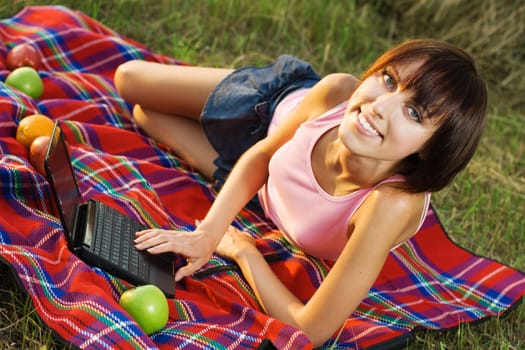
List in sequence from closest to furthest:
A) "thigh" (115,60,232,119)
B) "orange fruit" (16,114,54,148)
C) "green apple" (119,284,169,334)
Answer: "green apple" (119,284,169,334), "orange fruit" (16,114,54,148), "thigh" (115,60,232,119)

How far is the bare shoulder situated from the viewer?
2318 mm

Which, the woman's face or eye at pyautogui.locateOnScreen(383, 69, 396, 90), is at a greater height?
eye at pyautogui.locateOnScreen(383, 69, 396, 90)

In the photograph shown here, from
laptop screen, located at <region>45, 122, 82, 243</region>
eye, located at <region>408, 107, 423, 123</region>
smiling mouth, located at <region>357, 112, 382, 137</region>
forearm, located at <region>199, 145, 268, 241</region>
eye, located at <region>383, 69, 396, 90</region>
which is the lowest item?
forearm, located at <region>199, 145, 268, 241</region>

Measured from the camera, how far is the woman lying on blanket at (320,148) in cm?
219

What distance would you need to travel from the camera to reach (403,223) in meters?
2.35

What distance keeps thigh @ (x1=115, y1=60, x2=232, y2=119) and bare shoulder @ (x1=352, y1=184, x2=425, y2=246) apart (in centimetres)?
106

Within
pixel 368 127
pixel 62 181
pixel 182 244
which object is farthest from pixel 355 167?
pixel 62 181

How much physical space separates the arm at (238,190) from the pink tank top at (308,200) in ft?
0.18

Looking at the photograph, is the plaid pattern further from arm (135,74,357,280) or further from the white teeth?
the white teeth

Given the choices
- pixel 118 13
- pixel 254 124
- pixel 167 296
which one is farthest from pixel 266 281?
pixel 118 13

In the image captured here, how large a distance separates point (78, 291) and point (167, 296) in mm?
298

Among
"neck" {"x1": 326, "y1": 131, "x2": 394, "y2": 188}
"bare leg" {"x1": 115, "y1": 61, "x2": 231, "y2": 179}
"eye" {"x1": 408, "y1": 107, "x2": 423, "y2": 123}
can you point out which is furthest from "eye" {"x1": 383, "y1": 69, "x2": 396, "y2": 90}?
"bare leg" {"x1": 115, "y1": 61, "x2": 231, "y2": 179}

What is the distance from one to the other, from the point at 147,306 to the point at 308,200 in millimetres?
716

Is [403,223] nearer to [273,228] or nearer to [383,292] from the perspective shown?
[383,292]
